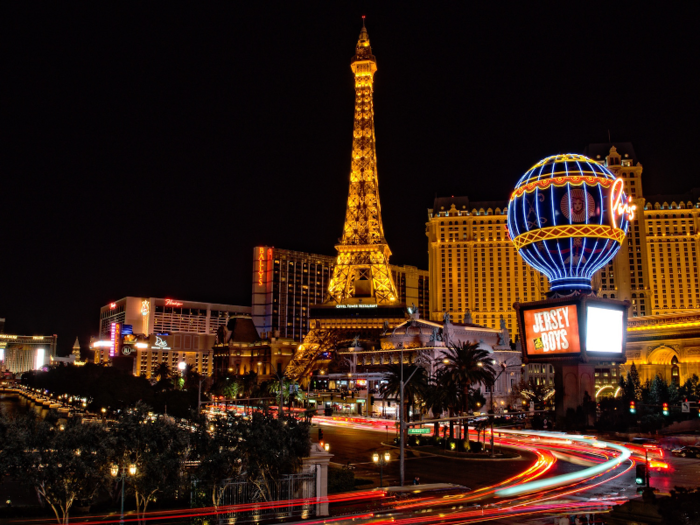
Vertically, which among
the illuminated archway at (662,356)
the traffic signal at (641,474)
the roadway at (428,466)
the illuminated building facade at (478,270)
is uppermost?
the illuminated building facade at (478,270)

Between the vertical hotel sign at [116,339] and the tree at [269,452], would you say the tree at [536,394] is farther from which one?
the vertical hotel sign at [116,339]

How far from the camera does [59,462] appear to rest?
24.7 meters

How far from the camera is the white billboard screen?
62844mm

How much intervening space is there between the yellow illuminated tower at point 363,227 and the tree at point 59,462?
99.5 meters

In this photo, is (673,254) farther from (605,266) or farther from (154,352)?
(154,352)

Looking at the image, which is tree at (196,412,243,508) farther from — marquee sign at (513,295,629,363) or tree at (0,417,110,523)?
marquee sign at (513,295,629,363)

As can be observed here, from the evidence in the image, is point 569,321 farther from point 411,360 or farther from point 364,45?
point 364,45

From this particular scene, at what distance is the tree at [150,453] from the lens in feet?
85.3

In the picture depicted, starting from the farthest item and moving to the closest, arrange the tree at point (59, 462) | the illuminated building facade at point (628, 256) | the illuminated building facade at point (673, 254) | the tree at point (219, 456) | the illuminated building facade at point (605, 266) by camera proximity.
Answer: the illuminated building facade at point (673, 254), the illuminated building facade at point (605, 266), the illuminated building facade at point (628, 256), the tree at point (219, 456), the tree at point (59, 462)

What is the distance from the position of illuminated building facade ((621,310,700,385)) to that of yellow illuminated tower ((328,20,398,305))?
45.2m

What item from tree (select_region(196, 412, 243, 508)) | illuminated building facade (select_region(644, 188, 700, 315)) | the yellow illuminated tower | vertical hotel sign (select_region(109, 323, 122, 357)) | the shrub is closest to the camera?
tree (select_region(196, 412, 243, 508))

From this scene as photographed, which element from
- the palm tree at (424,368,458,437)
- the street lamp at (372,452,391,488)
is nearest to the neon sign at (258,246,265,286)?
the palm tree at (424,368,458,437)

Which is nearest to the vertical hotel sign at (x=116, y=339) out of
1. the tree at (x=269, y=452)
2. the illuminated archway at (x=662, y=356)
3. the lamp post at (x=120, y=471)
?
the illuminated archway at (x=662, y=356)

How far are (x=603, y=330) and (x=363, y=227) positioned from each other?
6962 cm
